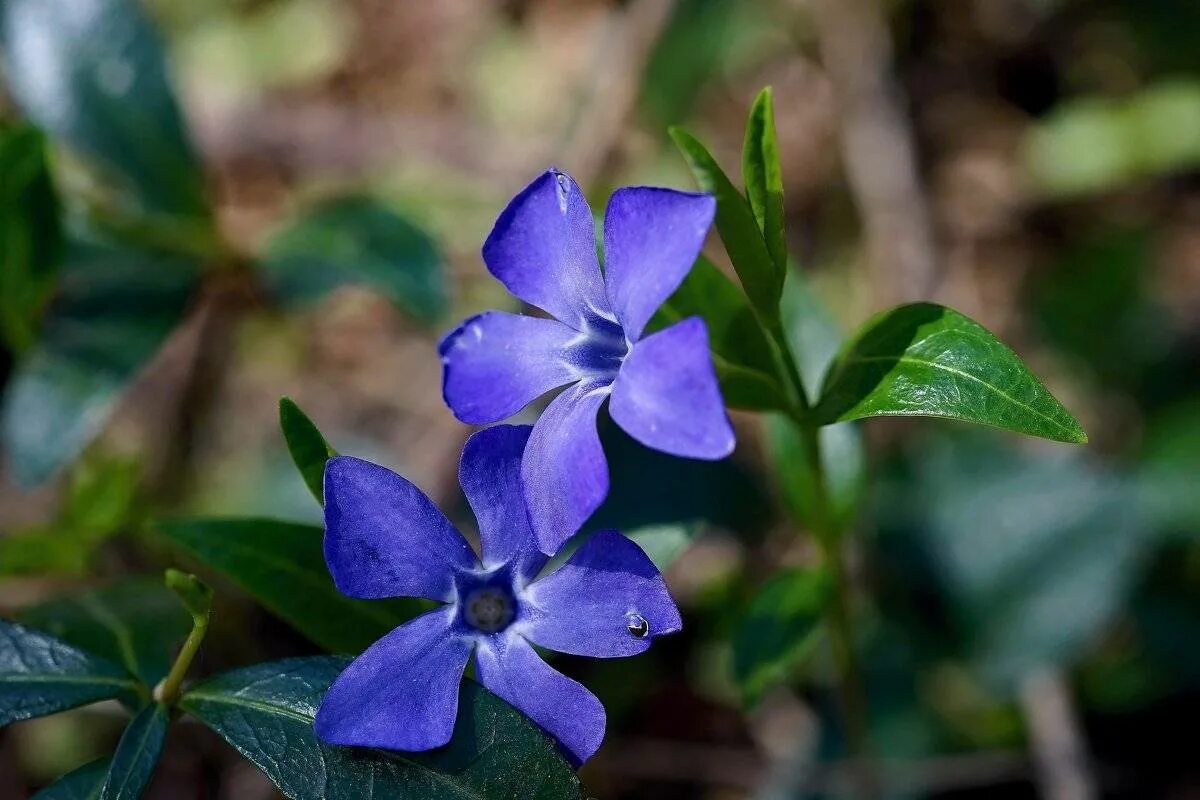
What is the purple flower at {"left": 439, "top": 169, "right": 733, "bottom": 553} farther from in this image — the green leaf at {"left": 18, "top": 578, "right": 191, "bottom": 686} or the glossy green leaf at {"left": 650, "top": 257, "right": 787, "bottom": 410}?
the green leaf at {"left": 18, "top": 578, "right": 191, "bottom": 686}

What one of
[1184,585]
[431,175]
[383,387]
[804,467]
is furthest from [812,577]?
[431,175]

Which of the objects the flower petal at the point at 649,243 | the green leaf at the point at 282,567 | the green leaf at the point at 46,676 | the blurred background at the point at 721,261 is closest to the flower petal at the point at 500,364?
the flower petal at the point at 649,243

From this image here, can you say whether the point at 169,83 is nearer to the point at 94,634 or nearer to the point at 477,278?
the point at 477,278

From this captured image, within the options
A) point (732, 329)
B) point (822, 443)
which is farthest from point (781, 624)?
point (732, 329)

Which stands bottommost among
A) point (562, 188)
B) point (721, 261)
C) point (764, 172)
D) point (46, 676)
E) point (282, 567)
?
A: point (46, 676)

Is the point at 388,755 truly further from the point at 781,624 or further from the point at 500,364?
the point at 781,624

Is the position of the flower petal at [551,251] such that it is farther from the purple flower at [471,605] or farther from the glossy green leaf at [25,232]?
the glossy green leaf at [25,232]
